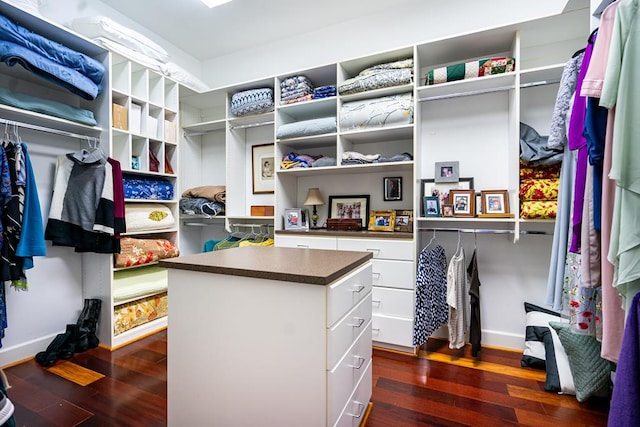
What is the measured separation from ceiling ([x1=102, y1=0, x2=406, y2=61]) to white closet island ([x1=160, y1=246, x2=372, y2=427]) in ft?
8.03

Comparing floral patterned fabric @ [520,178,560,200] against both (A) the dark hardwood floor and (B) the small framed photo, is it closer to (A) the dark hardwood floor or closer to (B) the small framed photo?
(A) the dark hardwood floor

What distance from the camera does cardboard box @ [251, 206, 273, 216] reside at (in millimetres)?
3265

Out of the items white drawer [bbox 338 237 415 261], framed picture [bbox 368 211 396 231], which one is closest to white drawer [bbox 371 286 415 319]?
white drawer [bbox 338 237 415 261]

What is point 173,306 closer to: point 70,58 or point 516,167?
point 70,58

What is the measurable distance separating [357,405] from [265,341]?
1.96 feet

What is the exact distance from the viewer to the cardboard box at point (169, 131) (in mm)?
3029

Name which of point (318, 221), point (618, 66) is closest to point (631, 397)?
point (618, 66)

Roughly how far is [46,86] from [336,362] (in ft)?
9.84

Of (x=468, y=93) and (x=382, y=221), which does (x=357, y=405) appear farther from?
(x=468, y=93)

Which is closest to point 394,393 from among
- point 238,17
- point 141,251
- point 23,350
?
point 141,251

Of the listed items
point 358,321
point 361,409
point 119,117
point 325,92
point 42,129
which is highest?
point 325,92

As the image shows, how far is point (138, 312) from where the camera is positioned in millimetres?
2738

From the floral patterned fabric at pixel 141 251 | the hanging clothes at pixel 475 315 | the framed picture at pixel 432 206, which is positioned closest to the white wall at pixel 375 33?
the framed picture at pixel 432 206

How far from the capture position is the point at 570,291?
1.60 meters
